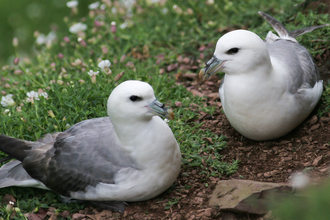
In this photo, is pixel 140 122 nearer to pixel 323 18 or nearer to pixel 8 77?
pixel 323 18

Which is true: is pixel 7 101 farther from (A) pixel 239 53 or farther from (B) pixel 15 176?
(A) pixel 239 53

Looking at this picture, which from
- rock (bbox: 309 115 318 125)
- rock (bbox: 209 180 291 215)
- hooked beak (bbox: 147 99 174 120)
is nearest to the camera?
rock (bbox: 209 180 291 215)

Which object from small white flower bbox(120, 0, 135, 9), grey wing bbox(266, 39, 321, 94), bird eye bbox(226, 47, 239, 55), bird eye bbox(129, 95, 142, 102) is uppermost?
bird eye bbox(226, 47, 239, 55)

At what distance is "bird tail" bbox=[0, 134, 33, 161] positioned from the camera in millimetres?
3758

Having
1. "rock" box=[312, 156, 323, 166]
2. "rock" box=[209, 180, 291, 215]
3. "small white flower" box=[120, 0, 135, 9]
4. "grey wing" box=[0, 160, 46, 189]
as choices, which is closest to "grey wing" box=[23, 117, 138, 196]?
"grey wing" box=[0, 160, 46, 189]

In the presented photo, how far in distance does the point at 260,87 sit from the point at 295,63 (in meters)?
0.65

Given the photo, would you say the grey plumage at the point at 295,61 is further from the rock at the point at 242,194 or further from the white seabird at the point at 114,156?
the white seabird at the point at 114,156

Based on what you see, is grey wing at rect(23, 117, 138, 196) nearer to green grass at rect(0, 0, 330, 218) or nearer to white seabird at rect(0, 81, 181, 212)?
white seabird at rect(0, 81, 181, 212)

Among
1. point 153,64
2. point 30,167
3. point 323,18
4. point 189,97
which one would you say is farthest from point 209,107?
point 30,167

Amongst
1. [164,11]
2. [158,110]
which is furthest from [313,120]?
[164,11]

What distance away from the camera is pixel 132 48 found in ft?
20.3

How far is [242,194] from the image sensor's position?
3238mm

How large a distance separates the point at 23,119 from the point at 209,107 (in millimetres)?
2118

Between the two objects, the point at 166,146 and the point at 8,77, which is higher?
the point at 166,146
